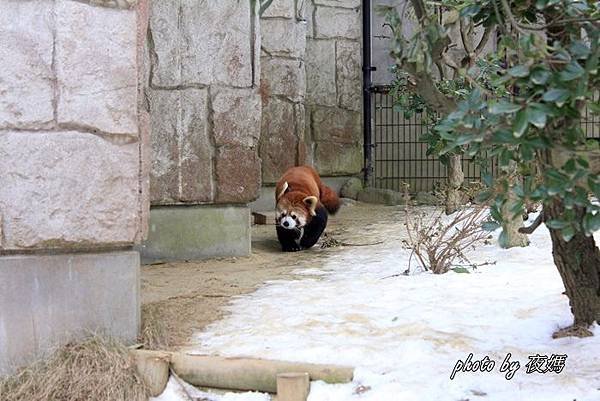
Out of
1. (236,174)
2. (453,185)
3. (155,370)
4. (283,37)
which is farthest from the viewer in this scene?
(283,37)

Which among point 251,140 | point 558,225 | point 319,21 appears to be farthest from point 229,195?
point 319,21

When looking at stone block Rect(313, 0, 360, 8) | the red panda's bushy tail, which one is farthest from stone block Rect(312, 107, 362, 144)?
the red panda's bushy tail

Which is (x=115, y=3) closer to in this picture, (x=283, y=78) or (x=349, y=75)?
(x=283, y=78)

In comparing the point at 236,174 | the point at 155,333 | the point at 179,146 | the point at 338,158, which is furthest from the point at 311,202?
the point at 155,333

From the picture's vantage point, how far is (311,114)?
367 inches

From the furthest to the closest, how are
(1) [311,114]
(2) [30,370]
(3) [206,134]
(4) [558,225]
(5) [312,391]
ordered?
(1) [311,114], (3) [206,134], (2) [30,370], (5) [312,391], (4) [558,225]

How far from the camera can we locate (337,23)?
949 cm

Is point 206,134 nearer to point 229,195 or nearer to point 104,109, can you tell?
point 229,195

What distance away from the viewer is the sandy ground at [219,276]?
4.12m

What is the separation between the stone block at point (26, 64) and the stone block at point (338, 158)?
20.1 ft

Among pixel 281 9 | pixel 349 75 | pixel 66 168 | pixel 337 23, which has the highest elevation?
pixel 337 23

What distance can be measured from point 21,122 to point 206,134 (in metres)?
2.53

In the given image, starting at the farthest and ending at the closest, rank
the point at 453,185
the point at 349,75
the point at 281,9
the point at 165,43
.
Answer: the point at 349,75 < the point at 281,9 < the point at 453,185 < the point at 165,43

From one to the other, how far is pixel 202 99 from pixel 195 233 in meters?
0.94
